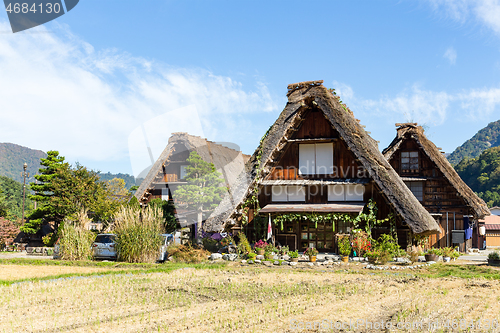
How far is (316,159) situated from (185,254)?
7765 mm

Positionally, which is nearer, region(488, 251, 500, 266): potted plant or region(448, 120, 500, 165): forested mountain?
region(488, 251, 500, 266): potted plant

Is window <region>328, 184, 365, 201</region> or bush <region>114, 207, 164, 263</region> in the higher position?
window <region>328, 184, 365, 201</region>

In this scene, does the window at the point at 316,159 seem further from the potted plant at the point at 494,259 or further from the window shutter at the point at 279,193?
the potted plant at the point at 494,259

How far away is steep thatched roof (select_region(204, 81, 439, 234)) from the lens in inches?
664

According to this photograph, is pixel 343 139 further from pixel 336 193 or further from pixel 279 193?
pixel 279 193

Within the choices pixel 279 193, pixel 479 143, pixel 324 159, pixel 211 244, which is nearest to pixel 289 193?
pixel 279 193

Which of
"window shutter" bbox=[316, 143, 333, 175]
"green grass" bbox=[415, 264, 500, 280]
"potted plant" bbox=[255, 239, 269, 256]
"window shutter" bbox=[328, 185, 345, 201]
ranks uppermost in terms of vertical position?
"window shutter" bbox=[316, 143, 333, 175]

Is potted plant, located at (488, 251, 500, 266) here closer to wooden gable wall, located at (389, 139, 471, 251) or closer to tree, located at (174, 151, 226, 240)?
wooden gable wall, located at (389, 139, 471, 251)

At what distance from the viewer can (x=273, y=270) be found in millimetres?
13781

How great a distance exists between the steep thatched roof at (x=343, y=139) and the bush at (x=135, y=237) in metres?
3.05

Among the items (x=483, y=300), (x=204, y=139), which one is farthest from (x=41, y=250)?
(x=483, y=300)

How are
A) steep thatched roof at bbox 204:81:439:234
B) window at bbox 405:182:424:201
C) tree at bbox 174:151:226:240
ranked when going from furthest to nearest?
window at bbox 405:182:424:201 → tree at bbox 174:151:226:240 → steep thatched roof at bbox 204:81:439:234

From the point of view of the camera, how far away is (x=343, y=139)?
62.8 feet

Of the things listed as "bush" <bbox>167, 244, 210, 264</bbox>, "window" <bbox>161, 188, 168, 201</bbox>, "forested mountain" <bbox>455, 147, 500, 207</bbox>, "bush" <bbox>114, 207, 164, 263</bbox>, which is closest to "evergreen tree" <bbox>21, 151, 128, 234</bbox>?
"window" <bbox>161, 188, 168, 201</bbox>
